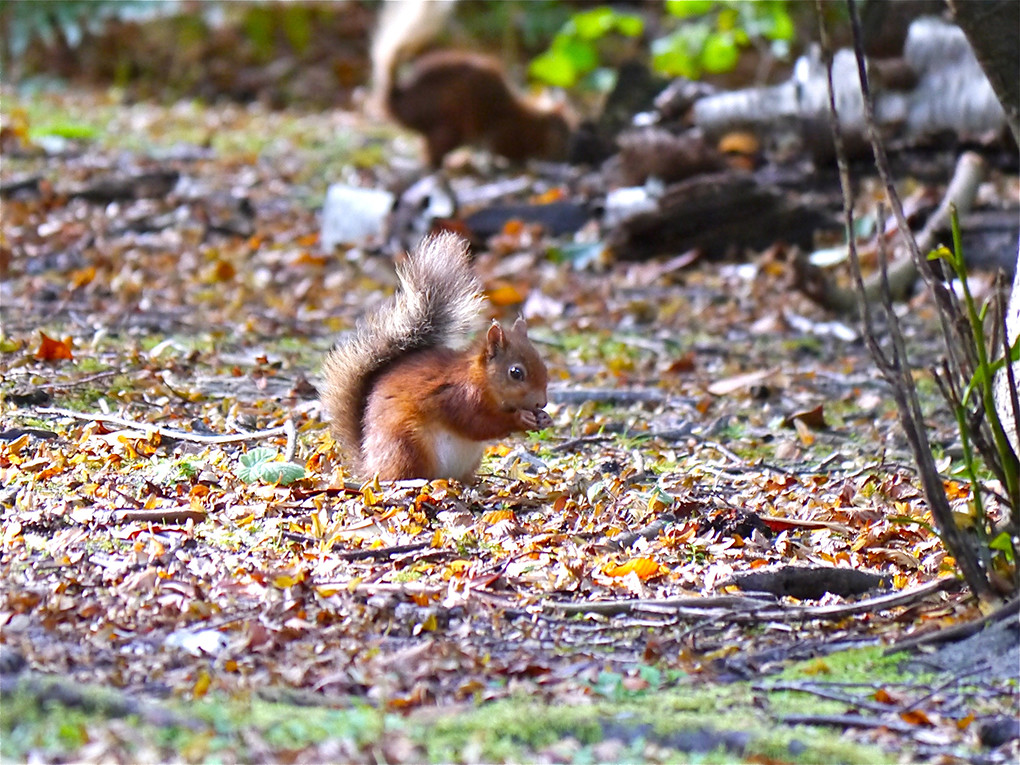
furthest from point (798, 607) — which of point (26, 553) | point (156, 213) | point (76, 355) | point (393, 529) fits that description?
point (156, 213)

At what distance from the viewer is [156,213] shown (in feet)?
30.1

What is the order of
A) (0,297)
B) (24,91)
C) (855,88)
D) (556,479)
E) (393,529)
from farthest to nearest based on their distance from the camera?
(24,91) < (855,88) < (0,297) < (556,479) < (393,529)

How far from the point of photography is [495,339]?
4262 mm

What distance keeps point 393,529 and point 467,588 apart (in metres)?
0.51

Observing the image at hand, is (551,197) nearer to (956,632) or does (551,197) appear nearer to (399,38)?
(399,38)

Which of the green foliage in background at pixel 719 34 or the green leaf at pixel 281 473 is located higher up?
the green foliage in background at pixel 719 34

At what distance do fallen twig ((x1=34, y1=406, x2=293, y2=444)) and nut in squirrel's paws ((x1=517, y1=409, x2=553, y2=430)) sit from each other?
2.89 feet

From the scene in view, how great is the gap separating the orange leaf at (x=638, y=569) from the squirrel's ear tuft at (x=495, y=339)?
1024 millimetres

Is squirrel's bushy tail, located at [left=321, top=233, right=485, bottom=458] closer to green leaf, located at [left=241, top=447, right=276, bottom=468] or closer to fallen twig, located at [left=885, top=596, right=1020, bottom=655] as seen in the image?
green leaf, located at [left=241, top=447, right=276, bottom=468]

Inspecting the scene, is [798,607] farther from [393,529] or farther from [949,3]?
[949,3]

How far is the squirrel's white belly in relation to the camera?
419 centimetres

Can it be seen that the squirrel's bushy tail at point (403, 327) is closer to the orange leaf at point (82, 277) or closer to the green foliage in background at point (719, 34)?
the orange leaf at point (82, 277)

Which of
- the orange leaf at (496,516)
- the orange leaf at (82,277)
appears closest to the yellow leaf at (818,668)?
the orange leaf at (496,516)

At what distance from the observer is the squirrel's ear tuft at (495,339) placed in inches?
167
